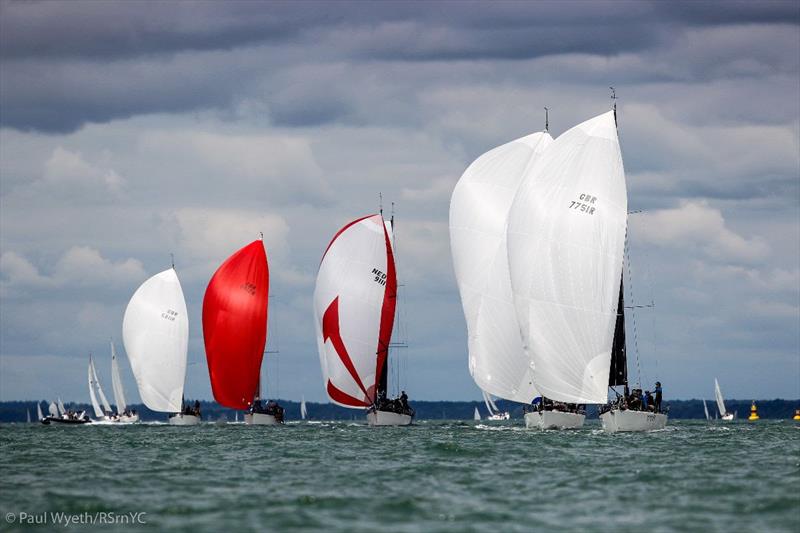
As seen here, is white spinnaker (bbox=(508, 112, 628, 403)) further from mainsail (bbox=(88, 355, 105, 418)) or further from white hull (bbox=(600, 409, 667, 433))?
mainsail (bbox=(88, 355, 105, 418))

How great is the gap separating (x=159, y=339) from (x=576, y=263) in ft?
170

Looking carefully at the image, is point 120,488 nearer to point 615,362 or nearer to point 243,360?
point 615,362

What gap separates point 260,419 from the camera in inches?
3740

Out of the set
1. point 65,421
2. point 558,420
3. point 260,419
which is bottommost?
point 558,420

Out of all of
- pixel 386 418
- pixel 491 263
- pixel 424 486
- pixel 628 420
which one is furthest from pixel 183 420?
pixel 424 486

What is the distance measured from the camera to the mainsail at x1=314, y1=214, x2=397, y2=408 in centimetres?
8019

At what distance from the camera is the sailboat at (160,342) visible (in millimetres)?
102375

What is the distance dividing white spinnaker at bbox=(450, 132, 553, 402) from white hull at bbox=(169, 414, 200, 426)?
35.1 meters

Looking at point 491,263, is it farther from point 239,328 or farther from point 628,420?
point 239,328

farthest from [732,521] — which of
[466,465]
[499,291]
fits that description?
[499,291]

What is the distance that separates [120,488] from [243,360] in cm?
5921

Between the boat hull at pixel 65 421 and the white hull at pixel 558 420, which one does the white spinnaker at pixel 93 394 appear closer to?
the boat hull at pixel 65 421

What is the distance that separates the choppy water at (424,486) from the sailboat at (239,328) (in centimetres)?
3909

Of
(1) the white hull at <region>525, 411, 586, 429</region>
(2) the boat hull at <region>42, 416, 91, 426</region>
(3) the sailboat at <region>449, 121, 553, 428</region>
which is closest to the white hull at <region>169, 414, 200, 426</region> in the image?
(2) the boat hull at <region>42, 416, 91, 426</region>
